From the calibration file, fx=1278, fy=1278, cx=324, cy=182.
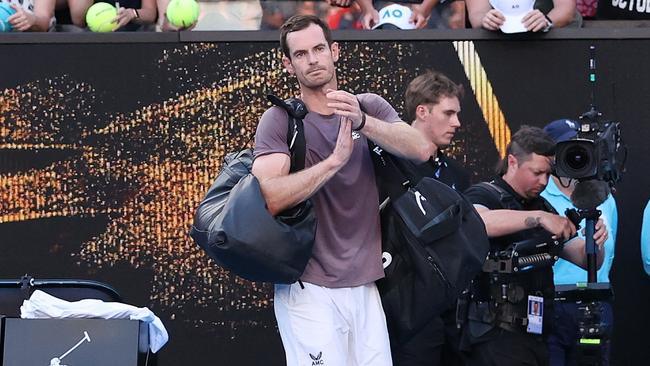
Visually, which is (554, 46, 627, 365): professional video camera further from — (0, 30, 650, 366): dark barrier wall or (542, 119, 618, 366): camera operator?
(0, 30, 650, 366): dark barrier wall

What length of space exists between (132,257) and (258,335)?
90cm

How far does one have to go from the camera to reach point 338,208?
216 inches

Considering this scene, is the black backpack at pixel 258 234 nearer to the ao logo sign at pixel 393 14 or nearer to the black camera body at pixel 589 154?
the black camera body at pixel 589 154

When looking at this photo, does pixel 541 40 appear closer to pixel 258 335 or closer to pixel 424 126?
pixel 424 126

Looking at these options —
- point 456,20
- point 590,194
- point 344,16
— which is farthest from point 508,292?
point 344,16

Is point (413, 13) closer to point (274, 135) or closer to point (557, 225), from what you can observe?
point (557, 225)

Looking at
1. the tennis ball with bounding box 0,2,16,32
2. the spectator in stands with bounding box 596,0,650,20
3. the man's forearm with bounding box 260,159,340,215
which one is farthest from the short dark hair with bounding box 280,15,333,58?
the spectator in stands with bounding box 596,0,650,20

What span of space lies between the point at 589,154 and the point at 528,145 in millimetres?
426

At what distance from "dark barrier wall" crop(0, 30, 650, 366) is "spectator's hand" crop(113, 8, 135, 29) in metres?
0.29

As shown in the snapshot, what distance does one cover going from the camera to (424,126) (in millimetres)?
7121

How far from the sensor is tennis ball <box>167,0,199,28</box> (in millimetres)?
7824

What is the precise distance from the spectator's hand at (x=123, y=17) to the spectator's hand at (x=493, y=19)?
7.43ft

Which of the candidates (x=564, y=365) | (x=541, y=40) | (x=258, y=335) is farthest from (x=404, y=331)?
(x=541, y=40)

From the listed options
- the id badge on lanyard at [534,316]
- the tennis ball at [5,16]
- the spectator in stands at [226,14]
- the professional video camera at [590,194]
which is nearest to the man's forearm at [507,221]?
the professional video camera at [590,194]
